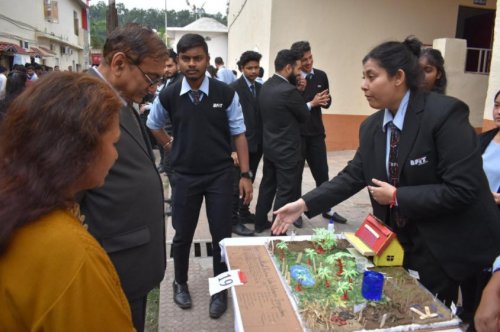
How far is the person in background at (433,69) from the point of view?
3.08 meters

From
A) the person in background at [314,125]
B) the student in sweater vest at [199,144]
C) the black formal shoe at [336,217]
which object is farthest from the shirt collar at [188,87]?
the black formal shoe at [336,217]

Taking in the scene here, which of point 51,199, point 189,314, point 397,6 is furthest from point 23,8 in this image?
point 51,199

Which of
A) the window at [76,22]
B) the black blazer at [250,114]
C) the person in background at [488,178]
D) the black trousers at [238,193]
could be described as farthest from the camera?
the window at [76,22]

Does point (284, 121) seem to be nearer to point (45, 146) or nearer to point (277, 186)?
point (277, 186)

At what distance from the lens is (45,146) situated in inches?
37.4

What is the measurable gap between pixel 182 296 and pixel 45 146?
2.53 m

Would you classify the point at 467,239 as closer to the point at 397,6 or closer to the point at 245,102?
the point at 245,102

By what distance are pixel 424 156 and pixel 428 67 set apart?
151 cm

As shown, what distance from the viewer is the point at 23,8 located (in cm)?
2253

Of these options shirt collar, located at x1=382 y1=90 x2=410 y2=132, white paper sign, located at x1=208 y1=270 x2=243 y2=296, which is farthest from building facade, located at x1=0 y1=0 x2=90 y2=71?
shirt collar, located at x1=382 y1=90 x2=410 y2=132

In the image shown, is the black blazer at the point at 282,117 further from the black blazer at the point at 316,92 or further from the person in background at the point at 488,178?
the person in background at the point at 488,178

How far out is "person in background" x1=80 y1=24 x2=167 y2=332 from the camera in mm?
1739

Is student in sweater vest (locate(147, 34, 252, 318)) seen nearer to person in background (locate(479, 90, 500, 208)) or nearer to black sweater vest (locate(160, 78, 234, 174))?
black sweater vest (locate(160, 78, 234, 174))

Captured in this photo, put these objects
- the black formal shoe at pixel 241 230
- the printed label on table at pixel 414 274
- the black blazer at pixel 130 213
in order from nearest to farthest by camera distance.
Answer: the black blazer at pixel 130 213
the printed label on table at pixel 414 274
the black formal shoe at pixel 241 230
